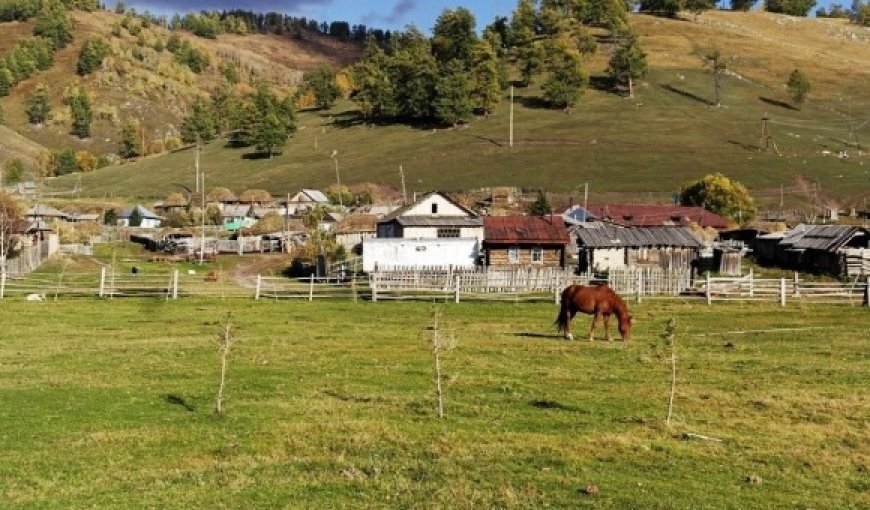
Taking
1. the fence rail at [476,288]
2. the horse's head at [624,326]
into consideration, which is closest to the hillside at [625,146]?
the fence rail at [476,288]

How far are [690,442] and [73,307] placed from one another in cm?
2952

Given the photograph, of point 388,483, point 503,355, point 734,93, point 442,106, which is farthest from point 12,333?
point 734,93

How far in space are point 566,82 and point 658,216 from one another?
8111 centimetres

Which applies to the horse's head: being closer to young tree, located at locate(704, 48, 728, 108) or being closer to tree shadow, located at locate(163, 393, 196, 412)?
tree shadow, located at locate(163, 393, 196, 412)

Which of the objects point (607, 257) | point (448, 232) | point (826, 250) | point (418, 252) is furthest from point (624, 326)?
point (826, 250)

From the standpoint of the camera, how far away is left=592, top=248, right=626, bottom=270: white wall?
53.8m

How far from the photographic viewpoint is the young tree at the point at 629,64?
164625 millimetres

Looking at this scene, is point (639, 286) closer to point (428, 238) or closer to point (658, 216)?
point (428, 238)

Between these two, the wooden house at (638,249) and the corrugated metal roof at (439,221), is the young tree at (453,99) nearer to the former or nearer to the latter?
the corrugated metal roof at (439,221)

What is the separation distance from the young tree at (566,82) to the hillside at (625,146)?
8.18 feet

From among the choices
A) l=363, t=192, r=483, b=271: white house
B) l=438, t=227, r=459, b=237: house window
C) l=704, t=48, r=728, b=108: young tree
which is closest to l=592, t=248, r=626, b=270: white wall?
l=363, t=192, r=483, b=271: white house

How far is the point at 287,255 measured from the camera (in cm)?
7919

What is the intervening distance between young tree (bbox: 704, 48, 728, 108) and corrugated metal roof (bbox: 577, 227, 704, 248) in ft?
363

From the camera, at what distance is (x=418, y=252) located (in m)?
56.6
